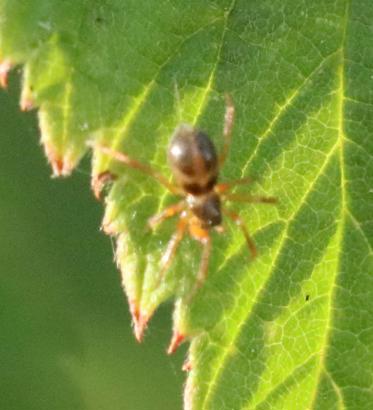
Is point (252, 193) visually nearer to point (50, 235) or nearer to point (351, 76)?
point (351, 76)

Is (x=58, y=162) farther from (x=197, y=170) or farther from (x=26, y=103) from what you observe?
(x=197, y=170)

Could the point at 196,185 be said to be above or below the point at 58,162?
below

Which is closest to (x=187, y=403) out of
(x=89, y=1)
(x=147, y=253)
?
(x=147, y=253)

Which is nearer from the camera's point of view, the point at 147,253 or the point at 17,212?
the point at 147,253

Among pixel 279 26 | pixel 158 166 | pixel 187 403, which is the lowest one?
pixel 187 403

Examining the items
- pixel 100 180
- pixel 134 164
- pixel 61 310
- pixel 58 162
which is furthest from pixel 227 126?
pixel 61 310

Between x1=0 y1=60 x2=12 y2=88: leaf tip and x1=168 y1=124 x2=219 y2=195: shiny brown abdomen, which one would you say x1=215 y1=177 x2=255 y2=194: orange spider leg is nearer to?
x1=168 y1=124 x2=219 y2=195: shiny brown abdomen
